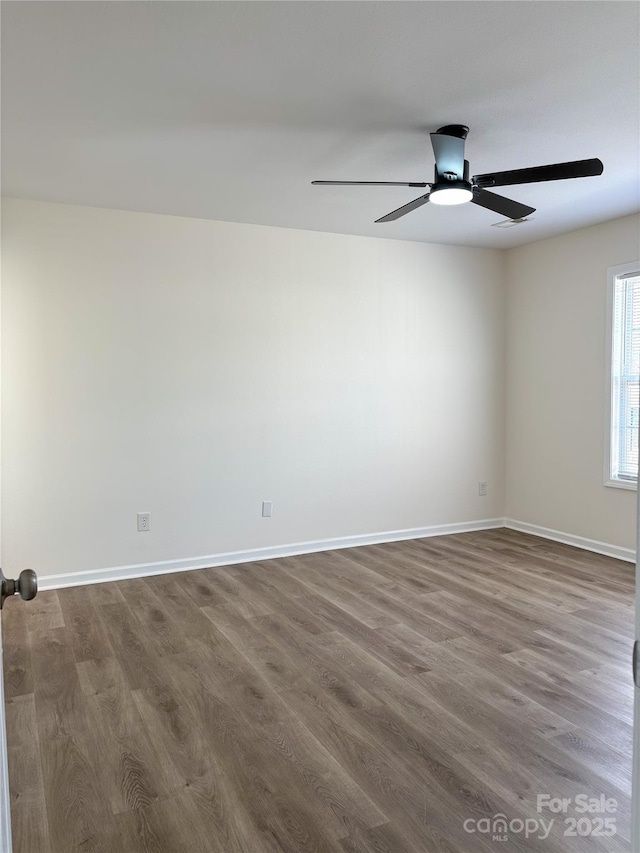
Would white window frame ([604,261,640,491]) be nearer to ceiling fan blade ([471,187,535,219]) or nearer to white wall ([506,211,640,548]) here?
white wall ([506,211,640,548])

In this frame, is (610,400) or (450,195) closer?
(450,195)

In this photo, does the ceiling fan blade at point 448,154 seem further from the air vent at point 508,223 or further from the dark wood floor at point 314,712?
the dark wood floor at point 314,712

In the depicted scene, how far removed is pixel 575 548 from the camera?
17.2ft

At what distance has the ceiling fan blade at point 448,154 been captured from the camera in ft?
9.68

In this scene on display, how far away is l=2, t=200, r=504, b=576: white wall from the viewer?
166 inches

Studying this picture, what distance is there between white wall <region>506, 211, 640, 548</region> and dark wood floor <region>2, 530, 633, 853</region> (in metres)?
1.03

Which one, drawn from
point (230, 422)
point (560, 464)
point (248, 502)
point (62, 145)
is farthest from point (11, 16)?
point (560, 464)

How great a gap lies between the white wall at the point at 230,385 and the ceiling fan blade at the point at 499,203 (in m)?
2.08

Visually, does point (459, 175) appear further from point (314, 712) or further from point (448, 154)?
point (314, 712)

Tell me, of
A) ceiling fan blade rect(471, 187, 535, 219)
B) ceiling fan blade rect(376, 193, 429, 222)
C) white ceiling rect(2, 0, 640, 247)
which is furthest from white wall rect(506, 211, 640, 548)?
ceiling fan blade rect(376, 193, 429, 222)

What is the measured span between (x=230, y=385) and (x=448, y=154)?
2471 millimetres

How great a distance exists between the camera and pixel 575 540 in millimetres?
5309

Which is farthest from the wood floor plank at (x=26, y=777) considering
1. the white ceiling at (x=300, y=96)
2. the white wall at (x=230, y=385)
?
the white ceiling at (x=300, y=96)

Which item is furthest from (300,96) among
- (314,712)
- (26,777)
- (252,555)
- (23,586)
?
(252,555)
